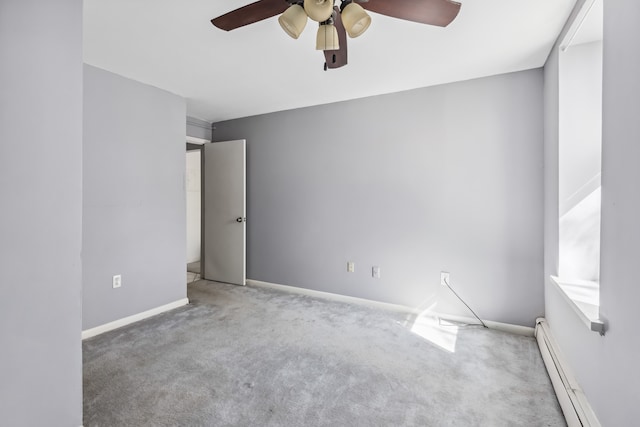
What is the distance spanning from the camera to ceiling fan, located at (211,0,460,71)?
136 cm

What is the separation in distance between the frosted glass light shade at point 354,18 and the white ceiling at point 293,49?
61 cm

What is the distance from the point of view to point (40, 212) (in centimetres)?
130

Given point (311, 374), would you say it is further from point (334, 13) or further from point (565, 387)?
point (334, 13)

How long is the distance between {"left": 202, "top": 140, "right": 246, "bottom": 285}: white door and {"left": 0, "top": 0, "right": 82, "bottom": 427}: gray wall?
268cm

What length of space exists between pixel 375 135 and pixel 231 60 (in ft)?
5.40

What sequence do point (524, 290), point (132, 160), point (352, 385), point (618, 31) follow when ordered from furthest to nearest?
1. point (132, 160)
2. point (524, 290)
3. point (352, 385)
4. point (618, 31)

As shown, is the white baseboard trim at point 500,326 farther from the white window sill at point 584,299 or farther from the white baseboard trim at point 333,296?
the white window sill at point 584,299

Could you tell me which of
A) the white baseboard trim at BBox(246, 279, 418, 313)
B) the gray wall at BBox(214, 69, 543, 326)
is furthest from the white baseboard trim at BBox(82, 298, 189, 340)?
the gray wall at BBox(214, 69, 543, 326)

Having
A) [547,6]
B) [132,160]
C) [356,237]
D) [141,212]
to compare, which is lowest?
[356,237]

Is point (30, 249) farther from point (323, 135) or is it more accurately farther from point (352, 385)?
point (323, 135)

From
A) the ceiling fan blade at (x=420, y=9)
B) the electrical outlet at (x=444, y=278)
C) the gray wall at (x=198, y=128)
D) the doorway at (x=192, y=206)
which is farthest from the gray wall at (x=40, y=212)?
the doorway at (x=192, y=206)

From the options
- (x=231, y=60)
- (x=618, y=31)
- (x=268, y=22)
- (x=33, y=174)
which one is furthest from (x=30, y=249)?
(x=618, y=31)

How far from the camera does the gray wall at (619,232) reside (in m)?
1.11

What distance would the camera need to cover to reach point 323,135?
373 centimetres
